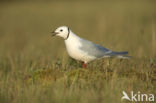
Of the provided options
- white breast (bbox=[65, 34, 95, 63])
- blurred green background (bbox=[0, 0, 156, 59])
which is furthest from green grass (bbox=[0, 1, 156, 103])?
white breast (bbox=[65, 34, 95, 63])

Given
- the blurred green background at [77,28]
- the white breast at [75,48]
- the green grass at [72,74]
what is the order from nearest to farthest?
the green grass at [72,74]
the white breast at [75,48]
the blurred green background at [77,28]

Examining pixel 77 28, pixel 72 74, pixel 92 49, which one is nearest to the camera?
pixel 72 74

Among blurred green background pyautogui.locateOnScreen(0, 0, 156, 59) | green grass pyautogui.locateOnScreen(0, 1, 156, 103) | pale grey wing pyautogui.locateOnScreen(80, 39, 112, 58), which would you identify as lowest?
green grass pyautogui.locateOnScreen(0, 1, 156, 103)

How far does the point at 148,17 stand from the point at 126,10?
7.56ft

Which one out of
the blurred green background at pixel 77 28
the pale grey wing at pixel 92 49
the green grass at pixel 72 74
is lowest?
the green grass at pixel 72 74

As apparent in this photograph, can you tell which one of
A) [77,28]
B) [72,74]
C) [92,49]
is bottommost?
[72,74]

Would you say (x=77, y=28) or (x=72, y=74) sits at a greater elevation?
(x=77, y=28)

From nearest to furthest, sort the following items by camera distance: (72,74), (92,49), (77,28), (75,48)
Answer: (72,74) < (75,48) < (92,49) < (77,28)

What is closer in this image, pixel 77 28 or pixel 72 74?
pixel 72 74

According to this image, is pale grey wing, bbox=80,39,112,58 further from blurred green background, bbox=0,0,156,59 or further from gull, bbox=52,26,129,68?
blurred green background, bbox=0,0,156,59

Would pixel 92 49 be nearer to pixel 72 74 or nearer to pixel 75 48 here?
pixel 75 48

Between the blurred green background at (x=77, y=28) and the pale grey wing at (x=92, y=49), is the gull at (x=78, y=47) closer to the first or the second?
the pale grey wing at (x=92, y=49)

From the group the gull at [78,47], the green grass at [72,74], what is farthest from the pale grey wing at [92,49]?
the green grass at [72,74]

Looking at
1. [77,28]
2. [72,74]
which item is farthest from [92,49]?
[77,28]
